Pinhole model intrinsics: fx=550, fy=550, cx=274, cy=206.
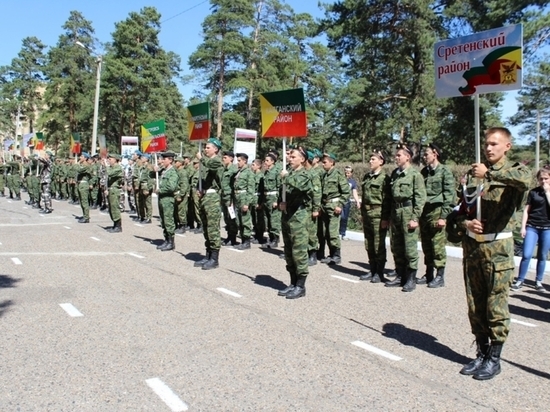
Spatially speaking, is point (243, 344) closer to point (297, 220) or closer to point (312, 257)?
point (297, 220)

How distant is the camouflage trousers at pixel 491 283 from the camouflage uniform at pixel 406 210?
302cm

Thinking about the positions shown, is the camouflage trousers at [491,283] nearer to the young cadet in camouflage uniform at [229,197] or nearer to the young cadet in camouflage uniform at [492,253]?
the young cadet in camouflage uniform at [492,253]

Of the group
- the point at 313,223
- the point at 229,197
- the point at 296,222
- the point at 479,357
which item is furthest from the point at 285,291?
the point at 229,197

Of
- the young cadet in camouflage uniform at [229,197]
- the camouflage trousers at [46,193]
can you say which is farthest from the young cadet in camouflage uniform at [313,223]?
the camouflage trousers at [46,193]

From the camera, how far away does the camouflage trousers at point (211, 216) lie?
8.94 m

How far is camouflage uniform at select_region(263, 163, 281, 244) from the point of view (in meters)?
11.7

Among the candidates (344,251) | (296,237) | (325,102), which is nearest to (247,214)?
(344,251)

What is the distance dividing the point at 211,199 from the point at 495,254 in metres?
5.52

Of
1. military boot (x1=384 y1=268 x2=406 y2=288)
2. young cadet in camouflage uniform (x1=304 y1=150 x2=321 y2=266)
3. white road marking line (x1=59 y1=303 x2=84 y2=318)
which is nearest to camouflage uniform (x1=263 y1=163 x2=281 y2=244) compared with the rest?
young cadet in camouflage uniform (x1=304 y1=150 x2=321 y2=266)

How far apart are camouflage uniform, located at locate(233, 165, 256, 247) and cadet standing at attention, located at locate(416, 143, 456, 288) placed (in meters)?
4.67

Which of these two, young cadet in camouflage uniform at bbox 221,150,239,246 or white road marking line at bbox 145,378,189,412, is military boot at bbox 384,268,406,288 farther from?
young cadet in camouflage uniform at bbox 221,150,239,246

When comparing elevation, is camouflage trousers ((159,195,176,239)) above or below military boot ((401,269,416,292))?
above

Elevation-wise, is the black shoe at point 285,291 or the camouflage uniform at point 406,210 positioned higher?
the camouflage uniform at point 406,210

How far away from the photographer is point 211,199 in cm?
901
